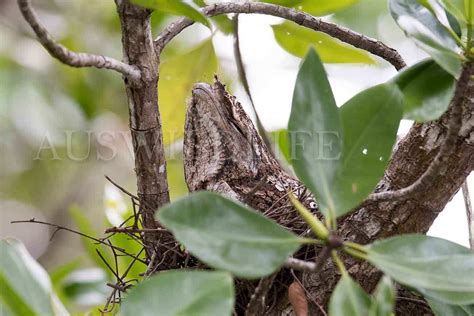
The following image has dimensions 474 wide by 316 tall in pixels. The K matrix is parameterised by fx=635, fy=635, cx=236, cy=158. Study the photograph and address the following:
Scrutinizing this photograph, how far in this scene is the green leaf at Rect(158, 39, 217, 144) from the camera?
1189mm

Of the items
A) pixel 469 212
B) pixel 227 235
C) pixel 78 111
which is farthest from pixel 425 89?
→ pixel 78 111

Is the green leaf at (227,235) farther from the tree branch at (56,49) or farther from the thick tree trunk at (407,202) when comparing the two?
the thick tree trunk at (407,202)

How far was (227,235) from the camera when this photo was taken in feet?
1.75

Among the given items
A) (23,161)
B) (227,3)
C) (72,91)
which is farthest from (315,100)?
(23,161)

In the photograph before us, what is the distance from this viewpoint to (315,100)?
2.04 ft

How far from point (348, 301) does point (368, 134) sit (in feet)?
0.60

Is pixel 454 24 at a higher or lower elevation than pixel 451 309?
higher

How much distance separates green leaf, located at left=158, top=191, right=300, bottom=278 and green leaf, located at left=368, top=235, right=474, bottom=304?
0.08m

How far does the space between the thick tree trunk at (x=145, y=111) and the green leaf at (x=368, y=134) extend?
1.02 feet

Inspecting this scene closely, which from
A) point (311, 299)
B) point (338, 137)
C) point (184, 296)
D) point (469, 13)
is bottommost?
point (311, 299)

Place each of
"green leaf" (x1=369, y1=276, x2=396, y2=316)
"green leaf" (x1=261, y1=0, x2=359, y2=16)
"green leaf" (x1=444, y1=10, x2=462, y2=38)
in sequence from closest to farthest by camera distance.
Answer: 1. "green leaf" (x1=369, y1=276, x2=396, y2=316)
2. "green leaf" (x1=444, y1=10, x2=462, y2=38)
3. "green leaf" (x1=261, y1=0, x2=359, y2=16)

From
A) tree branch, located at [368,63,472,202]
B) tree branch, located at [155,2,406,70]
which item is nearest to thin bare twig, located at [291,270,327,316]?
tree branch, located at [368,63,472,202]

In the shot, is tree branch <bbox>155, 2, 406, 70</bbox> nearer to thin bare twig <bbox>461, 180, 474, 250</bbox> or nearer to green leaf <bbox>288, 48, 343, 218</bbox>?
thin bare twig <bbox>461, 180, 474, 250</bbox>

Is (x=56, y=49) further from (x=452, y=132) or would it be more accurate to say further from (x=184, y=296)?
(x=452, y=132)
